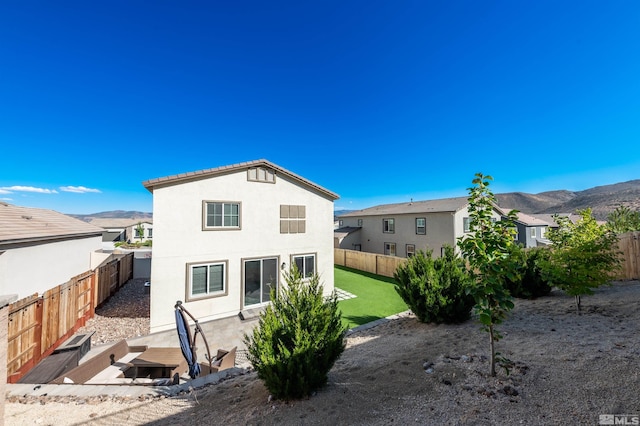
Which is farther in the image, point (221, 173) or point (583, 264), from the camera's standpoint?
point (221, 173)

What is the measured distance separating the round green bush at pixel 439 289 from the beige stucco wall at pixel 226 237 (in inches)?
211

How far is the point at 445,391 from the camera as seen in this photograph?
12.3ft

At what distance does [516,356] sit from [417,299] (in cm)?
338

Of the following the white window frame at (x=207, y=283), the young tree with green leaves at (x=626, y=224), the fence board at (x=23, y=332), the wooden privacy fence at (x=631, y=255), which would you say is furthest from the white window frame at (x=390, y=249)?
the fence board at (x=23, y=332)

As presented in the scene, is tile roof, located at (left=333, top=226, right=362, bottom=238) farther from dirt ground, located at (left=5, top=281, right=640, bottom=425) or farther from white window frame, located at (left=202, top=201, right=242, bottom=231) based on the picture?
dirt ground, located at (left=5, top=281, right=640, bottom=425)

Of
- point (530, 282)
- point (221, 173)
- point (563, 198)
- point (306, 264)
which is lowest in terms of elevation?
point (530, 282)

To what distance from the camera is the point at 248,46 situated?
14680mm

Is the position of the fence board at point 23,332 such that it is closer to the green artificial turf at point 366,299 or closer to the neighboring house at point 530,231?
the green artificial turf at point 366,299

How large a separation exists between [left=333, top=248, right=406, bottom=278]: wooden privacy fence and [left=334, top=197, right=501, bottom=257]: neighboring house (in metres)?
4.45

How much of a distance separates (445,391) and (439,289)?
14.3 ft

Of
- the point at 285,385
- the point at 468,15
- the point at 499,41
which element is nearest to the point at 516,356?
the point at 285,385

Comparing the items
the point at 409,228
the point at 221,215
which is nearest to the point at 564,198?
the point at 409,228

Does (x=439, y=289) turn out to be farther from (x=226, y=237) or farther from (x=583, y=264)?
(x=226, y=237)

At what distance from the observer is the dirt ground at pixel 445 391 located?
10.2 feet
